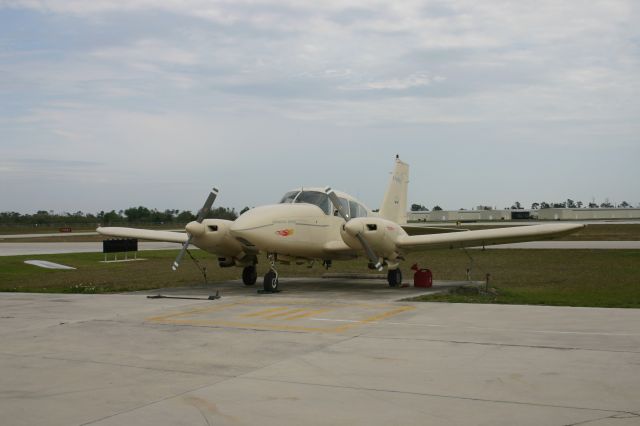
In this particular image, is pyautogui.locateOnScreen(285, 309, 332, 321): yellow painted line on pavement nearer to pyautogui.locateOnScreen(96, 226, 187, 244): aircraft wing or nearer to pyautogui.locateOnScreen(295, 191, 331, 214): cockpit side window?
pyautogui.locateOnScreen(295, 191, 331, 214): cockpit side window

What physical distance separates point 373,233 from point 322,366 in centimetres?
1092

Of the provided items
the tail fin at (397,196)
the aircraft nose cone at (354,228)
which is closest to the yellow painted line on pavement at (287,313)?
the aircraft nose cone at (354,228)

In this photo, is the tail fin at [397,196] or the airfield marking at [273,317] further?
the tail fin at [397,196]

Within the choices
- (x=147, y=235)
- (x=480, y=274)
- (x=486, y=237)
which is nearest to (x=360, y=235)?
(x=486, y=237)

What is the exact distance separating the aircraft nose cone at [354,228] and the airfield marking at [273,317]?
11.3ft

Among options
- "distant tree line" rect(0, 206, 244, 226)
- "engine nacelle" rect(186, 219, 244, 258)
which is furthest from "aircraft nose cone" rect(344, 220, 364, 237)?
"distant tree line" rect(0, 206, 244, 226)

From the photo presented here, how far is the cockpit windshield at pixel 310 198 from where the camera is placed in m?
21.0

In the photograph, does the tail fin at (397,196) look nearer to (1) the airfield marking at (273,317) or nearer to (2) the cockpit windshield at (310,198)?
(2) the cockpit windshield at (310,198)

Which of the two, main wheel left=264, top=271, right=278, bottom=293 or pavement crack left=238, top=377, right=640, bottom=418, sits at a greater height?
main wheel left=264, top=271, right=278, bottom=293

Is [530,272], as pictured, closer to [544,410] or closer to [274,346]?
[274,346]

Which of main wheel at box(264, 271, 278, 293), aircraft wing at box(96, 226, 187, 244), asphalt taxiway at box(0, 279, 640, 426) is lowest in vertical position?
asphalt taxiway at box(0, 279, 640, 426)

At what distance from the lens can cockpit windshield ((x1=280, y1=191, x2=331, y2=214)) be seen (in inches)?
829

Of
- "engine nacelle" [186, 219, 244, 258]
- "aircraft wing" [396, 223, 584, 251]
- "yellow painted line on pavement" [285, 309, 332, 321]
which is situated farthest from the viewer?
"engine nacelle" [186, 219, 244, 258]

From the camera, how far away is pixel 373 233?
19.7 metres
